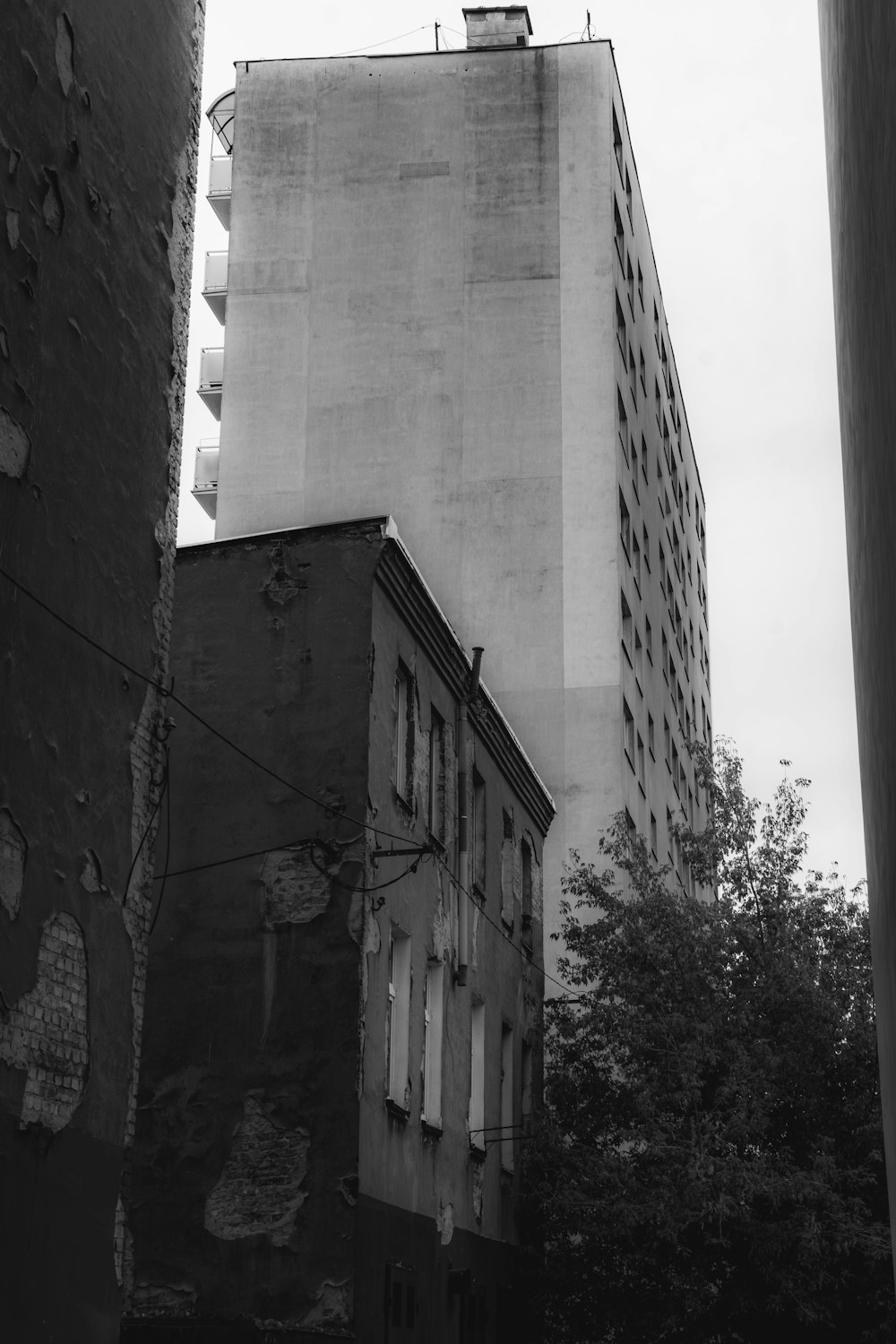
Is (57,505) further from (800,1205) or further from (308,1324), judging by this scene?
(800,1205)

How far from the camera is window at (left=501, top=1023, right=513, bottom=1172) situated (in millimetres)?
21047

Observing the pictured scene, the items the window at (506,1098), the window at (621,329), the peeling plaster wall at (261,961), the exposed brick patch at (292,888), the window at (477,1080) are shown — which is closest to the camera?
the peeling plaster wall at (261,961)

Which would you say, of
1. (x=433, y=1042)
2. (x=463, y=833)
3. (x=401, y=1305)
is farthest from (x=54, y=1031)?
(x=463, y=833)

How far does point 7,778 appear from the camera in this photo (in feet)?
31.4

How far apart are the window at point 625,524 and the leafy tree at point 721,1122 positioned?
39.1ft

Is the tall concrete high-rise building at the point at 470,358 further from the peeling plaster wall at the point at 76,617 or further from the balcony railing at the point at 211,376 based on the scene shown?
the peeling plaster wall at the point at 76,617

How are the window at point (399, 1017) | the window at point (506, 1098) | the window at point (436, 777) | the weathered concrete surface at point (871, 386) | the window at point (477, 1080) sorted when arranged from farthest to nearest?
the window at point (506, 1098) < the window at point (477, 1080) < the window at point (436, 777) < the window at point (399, 1017) < the weathered concrete surface at point (871, 386)

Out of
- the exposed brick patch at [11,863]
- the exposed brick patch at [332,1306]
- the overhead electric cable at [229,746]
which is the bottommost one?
the exposed brick patch at [332,1306]

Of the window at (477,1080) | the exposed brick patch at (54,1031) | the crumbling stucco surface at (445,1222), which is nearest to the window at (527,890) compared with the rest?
the window at (477,1080)

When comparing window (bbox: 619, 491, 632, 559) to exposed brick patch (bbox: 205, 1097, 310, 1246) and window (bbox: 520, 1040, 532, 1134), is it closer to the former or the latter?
window (bbox: 520, 1040, 532, 1134)

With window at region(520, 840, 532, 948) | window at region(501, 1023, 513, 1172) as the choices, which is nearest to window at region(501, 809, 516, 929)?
window at region(520, 840, 532, 948)

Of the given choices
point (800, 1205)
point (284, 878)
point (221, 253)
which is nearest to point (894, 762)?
point (284, 878)

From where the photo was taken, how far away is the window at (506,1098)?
21.0 m

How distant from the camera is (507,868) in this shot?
23062mm
